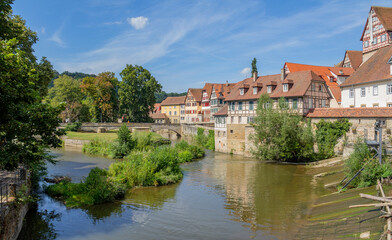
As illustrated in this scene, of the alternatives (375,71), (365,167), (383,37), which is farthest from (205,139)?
(365,167)

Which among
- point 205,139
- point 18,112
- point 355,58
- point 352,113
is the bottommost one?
point 205,139

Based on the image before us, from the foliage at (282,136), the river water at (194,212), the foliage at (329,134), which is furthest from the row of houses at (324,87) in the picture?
the river water at (194,212)

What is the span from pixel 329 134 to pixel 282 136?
447cm

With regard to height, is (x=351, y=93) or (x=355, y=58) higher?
(x=355, y=58)

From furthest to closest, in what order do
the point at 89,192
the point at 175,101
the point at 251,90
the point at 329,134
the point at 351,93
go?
the point at 175,101 → the point at 251,90 → the point at 351,93 → the point at 329,134 → the point at 89,192

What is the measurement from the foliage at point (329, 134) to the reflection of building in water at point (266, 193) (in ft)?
11.6

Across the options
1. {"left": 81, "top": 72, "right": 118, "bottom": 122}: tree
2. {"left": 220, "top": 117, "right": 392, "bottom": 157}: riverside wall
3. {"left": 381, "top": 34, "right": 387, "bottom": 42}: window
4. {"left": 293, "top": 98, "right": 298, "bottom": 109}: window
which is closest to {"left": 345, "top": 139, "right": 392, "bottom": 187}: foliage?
{"left": 220, "top": 117, "right": 392, "bottom": 157}: riverside wall

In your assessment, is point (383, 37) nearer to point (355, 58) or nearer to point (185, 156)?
point (355, 58)

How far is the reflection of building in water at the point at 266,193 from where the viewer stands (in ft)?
47.7

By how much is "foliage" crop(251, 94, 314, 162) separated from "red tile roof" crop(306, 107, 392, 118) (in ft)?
4.89

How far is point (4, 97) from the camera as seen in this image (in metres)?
9.86

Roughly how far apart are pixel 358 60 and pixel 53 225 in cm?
4741

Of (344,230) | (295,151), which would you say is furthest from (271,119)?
(344,230)

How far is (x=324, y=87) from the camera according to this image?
3406 cm
